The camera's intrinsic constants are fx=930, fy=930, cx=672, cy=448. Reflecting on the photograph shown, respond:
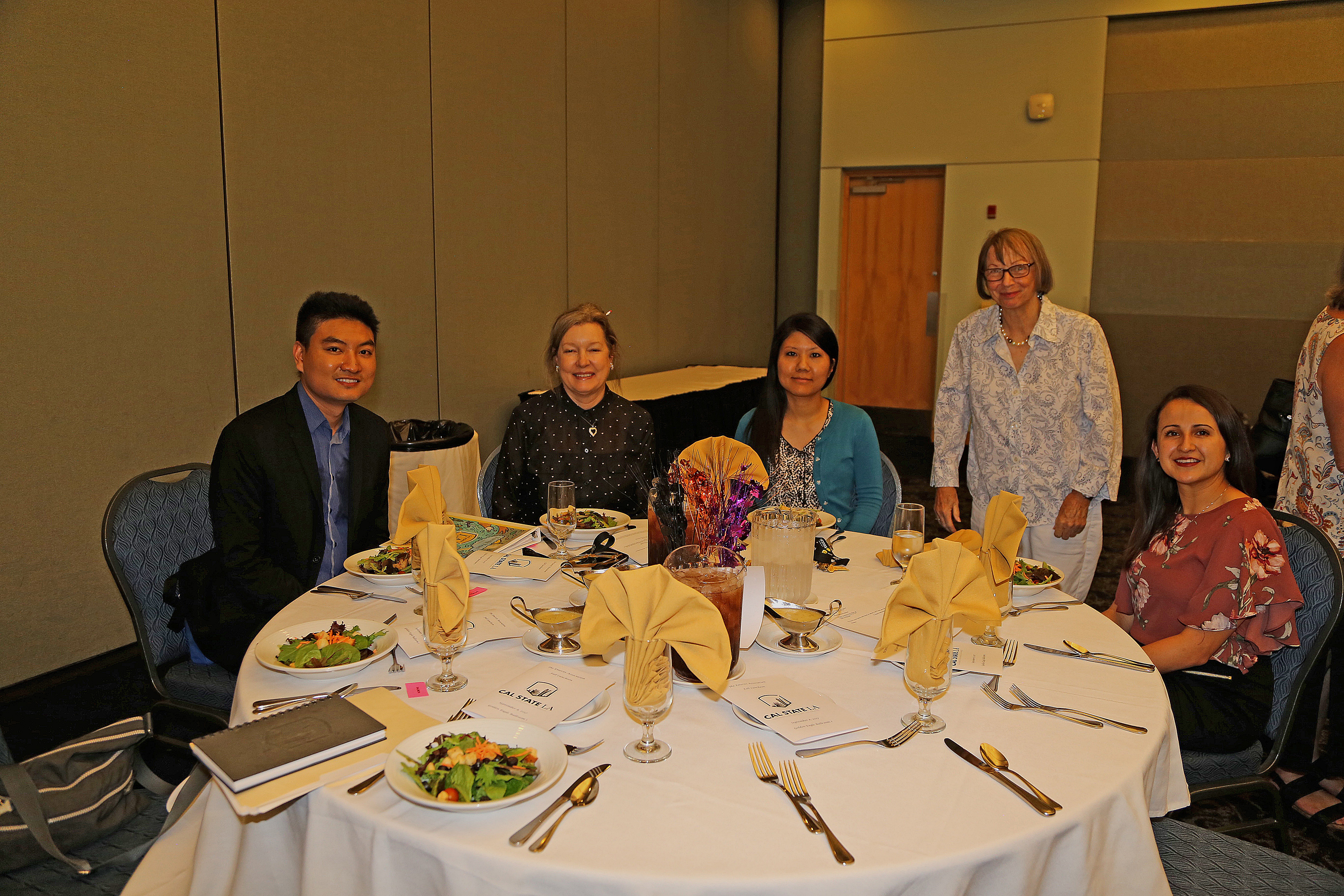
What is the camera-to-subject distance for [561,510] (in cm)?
244

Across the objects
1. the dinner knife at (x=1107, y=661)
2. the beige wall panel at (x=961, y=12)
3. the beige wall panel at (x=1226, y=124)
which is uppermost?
the beige wall panel at (x=961, y=12)

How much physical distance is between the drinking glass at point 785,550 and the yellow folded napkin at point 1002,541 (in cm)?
38

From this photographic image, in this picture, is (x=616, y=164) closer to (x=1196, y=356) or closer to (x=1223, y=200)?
(x=1223, y=200)

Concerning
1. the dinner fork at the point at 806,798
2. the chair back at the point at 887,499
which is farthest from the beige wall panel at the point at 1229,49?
the dinner fork at the point at 806,798

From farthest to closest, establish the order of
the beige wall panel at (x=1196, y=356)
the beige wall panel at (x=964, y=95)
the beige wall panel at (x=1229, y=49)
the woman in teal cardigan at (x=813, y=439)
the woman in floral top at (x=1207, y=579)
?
the beige wall panel at (x=964, y=95)
the beige wall panel at (x=1196, y=356)
the beige wall panel at (x=1229, y=49)
the woman in teal cardigan at (x=813, y=439)
the woman in floral top at (x=1207, y=579)

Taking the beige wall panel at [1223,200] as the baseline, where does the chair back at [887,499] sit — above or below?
below

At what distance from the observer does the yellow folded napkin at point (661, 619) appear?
1407 mm

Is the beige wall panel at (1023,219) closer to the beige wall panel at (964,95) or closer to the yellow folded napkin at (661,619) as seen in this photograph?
the beige wall panel at (964,95)

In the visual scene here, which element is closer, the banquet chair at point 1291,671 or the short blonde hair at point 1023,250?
the banquet chair at point 1291,671

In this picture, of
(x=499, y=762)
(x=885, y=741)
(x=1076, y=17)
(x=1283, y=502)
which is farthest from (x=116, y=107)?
(x=1076, y=17)

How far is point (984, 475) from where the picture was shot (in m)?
3.54

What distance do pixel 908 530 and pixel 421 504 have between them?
1.17 m

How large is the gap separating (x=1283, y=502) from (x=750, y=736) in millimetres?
2489

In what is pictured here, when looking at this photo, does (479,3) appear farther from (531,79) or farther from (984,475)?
(984,475)
